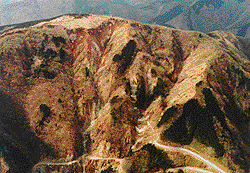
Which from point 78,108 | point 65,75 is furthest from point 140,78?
point 65,75

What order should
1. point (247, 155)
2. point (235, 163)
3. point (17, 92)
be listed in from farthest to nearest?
point (17, 92)
point (247, 155)
point (235, 163)

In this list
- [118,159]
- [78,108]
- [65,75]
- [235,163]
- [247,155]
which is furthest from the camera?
[65,75]

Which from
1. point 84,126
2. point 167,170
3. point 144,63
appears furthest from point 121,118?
point 144,63

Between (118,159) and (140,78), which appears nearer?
(118,159)

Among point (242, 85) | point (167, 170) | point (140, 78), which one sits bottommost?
point (167, 170)

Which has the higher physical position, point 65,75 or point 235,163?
point 65,75

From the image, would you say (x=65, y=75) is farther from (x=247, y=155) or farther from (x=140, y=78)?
(x=247, y=155)
